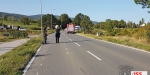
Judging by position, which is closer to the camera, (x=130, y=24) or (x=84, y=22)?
(x=84, y=22)

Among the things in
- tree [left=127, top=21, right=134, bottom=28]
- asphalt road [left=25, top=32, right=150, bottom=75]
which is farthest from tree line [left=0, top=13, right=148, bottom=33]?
asphalt road [left=25, top=32, right=150, bottom=75]

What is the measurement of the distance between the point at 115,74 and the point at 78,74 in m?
1.32

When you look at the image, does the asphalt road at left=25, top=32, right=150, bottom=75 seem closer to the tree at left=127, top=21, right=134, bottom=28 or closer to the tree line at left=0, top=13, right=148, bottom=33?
the tree line at left=0, top=13, right=148, bottom=33

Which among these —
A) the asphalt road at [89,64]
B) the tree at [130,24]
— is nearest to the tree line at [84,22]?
the tree at [130,24]

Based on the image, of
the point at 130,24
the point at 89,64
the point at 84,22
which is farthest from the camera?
the point at 130,24

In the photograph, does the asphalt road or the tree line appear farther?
the tree line

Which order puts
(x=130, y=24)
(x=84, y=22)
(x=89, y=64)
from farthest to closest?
(x=130, y=24) → (x=84, y=22) → (x=89, y=64)

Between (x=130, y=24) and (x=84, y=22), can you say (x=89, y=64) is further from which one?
(x=130, y=24)

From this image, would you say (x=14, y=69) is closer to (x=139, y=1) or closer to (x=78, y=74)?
(x=78, y=74)

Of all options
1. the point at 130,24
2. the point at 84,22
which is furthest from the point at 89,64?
the point at 130,24

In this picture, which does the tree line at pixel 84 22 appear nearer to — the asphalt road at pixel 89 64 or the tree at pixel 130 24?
the tree at pixel 130 24

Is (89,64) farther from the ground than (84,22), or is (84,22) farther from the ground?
(84,22)

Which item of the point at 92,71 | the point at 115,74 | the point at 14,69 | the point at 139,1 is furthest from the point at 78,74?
the point at 139,1

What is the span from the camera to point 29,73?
8.20 m
